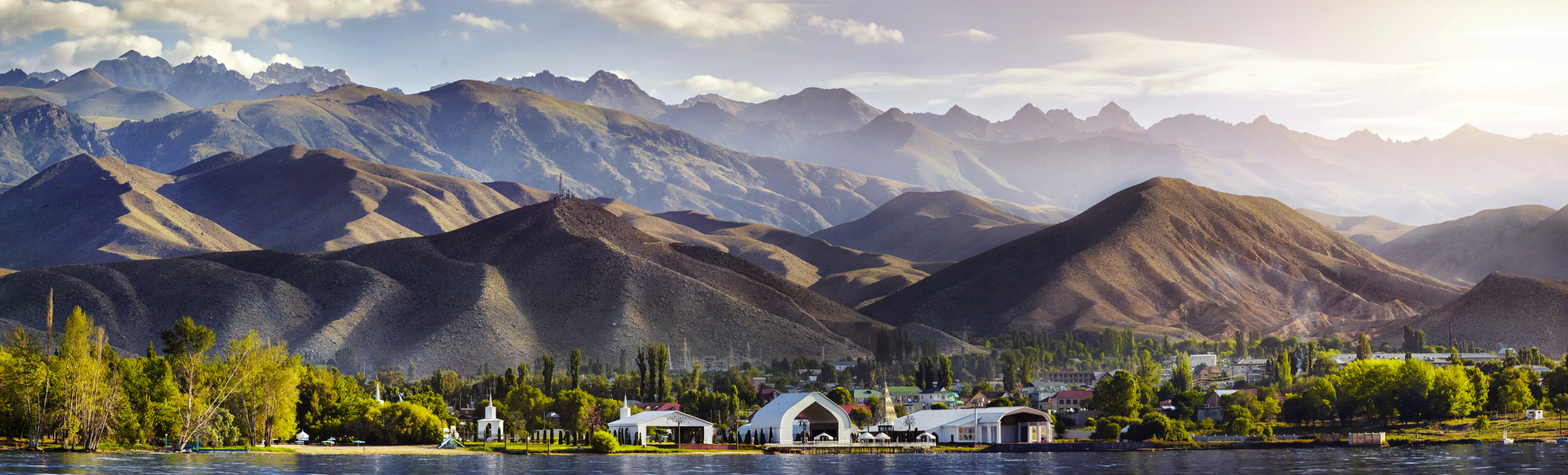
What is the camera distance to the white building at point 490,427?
442 feet

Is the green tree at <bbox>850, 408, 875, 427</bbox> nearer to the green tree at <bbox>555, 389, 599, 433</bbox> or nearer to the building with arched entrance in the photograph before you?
the building with arched entrance

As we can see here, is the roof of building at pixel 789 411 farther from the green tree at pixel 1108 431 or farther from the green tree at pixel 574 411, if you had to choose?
the green tree at pixel 1108 431

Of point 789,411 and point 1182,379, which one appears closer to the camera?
point 789,411

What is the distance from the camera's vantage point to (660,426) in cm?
13162

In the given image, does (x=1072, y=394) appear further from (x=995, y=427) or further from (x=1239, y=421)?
(x=995, y=427)

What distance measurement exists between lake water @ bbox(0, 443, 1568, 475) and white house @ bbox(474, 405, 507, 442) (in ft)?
65.1

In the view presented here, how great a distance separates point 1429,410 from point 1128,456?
42.7 m

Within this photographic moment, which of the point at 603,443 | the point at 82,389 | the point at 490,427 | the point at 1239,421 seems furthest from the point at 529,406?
the point at 1239,421

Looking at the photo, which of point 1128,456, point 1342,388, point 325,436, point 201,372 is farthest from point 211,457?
point 1342,388

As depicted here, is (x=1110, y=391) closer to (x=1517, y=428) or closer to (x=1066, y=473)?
(x=1517, y=428)

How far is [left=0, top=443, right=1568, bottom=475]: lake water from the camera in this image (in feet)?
291

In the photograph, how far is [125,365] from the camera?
4353 inches

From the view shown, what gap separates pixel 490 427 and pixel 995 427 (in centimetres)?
5139

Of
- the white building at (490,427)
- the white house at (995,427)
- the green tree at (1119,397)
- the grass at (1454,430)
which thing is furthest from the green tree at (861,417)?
the grass at (1454,430)
